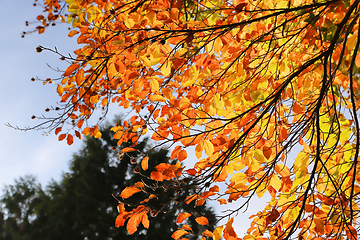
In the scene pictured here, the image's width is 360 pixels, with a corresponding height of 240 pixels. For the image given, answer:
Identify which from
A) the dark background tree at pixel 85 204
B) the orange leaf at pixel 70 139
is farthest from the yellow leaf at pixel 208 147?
the dark background tree at pixel 85 204

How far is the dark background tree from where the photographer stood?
9898mm

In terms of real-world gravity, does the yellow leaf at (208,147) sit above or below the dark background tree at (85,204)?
below

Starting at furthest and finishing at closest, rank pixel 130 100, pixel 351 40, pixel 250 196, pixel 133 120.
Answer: pixel 130 100
pixel 133 120
pixel 250 196
pixel 351 40

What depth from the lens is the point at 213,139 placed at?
2076 millimetres

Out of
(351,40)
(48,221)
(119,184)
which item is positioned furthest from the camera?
(119,184)

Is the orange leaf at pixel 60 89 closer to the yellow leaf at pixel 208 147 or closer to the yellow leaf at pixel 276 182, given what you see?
the yellow leaf at pixel 208 147

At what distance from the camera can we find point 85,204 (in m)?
10.3

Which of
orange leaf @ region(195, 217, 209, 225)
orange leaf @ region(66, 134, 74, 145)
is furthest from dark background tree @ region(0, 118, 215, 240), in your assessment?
orange leaf @ region(195, 217, 209, 225)

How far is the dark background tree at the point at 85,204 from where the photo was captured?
32.5ft

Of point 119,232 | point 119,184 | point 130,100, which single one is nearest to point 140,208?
point 130,100

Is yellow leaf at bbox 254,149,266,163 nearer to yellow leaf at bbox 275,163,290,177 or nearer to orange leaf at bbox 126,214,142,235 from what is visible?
yellow leaf at bbox 275,163,290,177

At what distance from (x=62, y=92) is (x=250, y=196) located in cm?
257

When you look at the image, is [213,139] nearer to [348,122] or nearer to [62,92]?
[348,122]

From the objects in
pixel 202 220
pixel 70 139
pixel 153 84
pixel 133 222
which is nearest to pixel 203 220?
pixel 202 220
